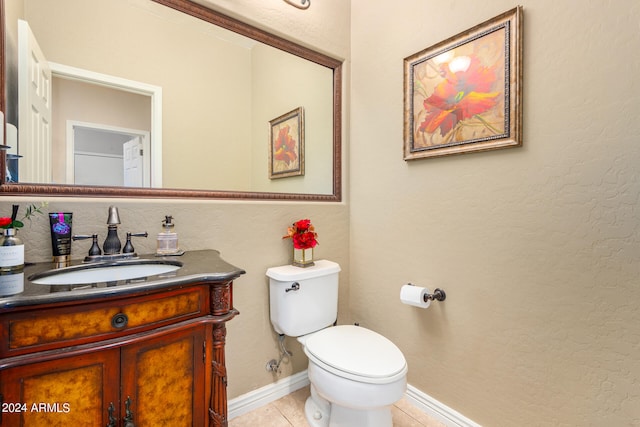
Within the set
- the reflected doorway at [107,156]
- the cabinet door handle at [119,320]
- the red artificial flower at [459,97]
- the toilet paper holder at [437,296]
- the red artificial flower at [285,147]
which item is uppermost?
the red artificial flower at [459,97]

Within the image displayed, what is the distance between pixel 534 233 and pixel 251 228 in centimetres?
127

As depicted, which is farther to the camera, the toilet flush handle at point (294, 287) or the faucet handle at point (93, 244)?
the toilet flush handle at point (294, 287)

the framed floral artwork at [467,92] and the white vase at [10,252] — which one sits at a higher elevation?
the framed floral artwork at [467,92]

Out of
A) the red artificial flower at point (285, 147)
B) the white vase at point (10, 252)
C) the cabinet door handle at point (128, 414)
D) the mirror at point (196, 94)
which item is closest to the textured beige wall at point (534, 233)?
the mirror at point (196, 94)

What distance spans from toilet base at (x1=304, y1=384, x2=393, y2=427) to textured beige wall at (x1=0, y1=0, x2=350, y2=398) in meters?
0.32

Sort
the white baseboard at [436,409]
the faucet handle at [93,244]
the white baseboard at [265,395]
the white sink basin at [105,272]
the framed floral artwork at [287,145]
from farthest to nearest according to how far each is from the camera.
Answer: the framed floral artwork at [287,145]
the white baseboard at [265,395]
the white baseboard at [436,409]
the faucet handle at [93,244]
the white sink basin at [105,272]

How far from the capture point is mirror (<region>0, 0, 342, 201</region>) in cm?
120

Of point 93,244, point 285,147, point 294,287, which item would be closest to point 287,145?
point 285,147

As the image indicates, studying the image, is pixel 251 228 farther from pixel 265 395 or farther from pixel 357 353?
pixel 265 395

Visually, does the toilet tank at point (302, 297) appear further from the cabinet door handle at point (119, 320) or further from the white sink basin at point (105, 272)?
the cabinet door handle at point (119, 320)

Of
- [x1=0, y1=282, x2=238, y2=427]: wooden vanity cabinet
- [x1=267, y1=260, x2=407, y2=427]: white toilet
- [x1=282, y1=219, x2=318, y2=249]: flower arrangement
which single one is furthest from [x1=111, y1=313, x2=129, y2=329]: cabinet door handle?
[x1=282, y1=219, x2=318, y2=249]: flower arrangement

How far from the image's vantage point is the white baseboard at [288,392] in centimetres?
150

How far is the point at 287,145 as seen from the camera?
1817 mm

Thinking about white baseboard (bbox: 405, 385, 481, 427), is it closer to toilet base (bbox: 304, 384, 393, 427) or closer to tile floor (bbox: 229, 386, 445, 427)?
tile floor (bbox: 229, 386, 445, 427)
